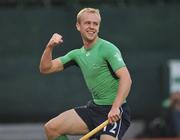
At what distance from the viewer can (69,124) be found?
932 centimetres

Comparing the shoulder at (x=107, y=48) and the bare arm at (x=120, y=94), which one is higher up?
the shoulder at (x=107, y=48)

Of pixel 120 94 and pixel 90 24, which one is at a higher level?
pixel 90 24

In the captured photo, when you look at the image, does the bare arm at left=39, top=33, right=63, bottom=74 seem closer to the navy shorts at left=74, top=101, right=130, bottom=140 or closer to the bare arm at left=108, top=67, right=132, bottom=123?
the navy shorts at left=74, top=101, right=130, bottom=140

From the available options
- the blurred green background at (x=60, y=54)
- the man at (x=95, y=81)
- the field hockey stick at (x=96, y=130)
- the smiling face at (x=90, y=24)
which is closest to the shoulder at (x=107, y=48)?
the man at (x=95, y=81)

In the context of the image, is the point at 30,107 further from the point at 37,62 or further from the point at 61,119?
the point at 61,119

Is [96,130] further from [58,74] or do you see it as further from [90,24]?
[58,74]

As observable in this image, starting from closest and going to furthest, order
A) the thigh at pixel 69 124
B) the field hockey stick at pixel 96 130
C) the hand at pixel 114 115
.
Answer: the hand at pixel 114 115
the field hockey stick at pixel 96 130
the thigh at pixel 69 124

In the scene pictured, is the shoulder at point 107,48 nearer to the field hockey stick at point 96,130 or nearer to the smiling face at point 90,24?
the smiling face at point 90,24

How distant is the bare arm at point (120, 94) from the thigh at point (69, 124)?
49 cm

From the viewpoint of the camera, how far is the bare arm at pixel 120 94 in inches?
351

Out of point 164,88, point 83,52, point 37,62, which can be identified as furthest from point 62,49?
point 83,52

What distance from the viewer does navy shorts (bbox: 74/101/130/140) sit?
361 inches

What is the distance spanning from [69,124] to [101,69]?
24.2 inches

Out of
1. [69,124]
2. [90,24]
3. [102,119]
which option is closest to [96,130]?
[102,119]
